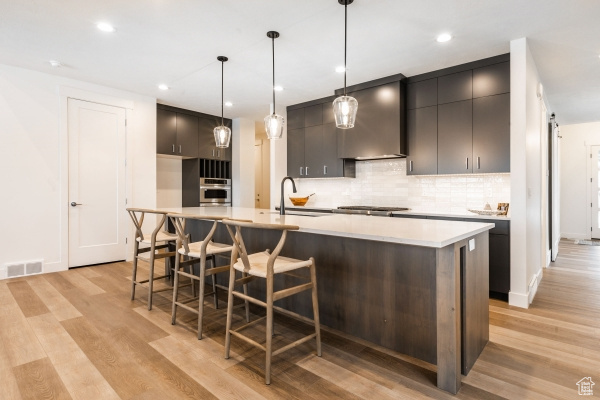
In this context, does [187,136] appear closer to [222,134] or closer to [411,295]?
[222,134]

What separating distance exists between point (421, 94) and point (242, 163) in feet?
12.3

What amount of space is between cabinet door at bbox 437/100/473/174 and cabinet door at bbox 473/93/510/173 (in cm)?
7

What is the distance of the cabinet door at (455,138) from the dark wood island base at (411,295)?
6.05 ft

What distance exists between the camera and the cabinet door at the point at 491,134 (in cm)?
348

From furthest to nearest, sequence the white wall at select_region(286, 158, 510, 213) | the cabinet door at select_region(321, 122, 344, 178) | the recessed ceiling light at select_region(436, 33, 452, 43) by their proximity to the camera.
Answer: the cabinet door at select_region(321, 122, 344, 178) < the white wall at select_region(286, 158, 510, 213) < the recessed ceiling light at select_region(436, 33, 452, 43)

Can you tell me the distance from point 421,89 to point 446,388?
3488mm

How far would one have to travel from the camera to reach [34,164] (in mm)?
4172

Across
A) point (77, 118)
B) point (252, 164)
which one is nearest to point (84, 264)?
point (77, 118)

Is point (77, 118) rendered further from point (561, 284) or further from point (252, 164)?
point (561, 284)

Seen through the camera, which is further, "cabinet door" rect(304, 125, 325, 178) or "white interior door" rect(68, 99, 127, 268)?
"cabinet door" rect(304, 125, 325, 178)

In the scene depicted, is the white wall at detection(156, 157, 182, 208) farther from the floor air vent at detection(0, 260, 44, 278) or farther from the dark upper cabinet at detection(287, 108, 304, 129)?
the dark upper cabinet at detection(287, 108, 304, 129)

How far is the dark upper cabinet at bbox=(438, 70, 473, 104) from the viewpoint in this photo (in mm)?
3742

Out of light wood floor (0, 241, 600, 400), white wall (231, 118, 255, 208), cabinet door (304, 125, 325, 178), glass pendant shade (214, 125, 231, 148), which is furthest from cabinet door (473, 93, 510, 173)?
white wall (231, 118, 255, 208)

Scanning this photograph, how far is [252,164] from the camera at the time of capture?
6.85 m
